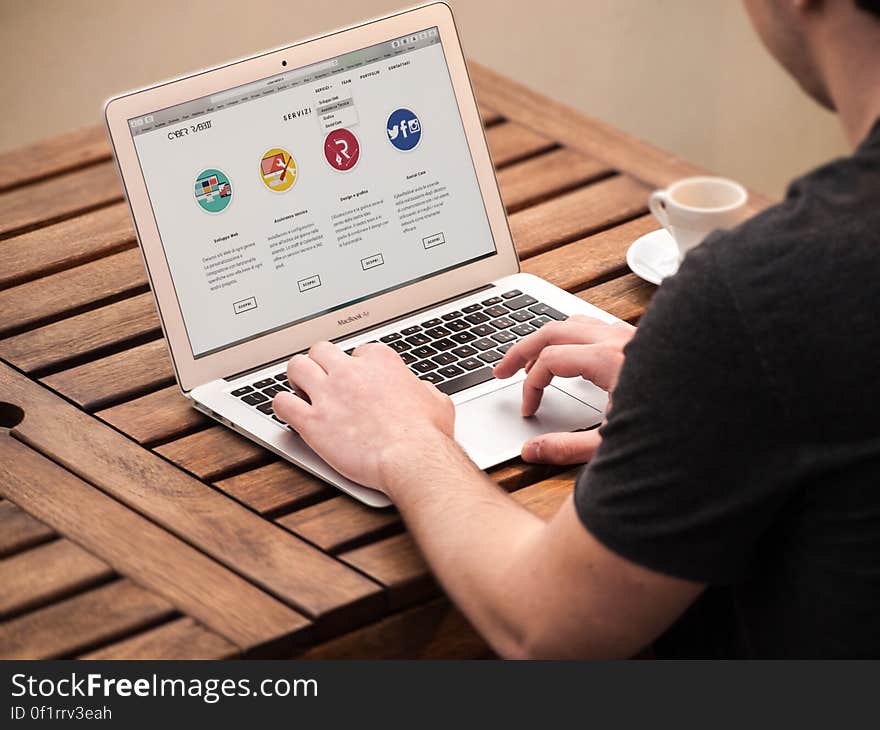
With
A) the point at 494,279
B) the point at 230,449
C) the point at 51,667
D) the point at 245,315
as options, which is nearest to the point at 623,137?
the point at 494,279

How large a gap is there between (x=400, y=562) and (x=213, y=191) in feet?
1.46

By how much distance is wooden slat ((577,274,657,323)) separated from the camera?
1.43m

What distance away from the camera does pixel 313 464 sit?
3.86 ft

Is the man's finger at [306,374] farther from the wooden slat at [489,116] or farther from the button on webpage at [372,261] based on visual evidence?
the wooden slat at [489,116]

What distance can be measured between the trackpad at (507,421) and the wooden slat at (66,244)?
1.95ft

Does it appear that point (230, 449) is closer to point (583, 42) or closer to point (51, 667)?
point (51, 667)

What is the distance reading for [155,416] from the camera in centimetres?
129

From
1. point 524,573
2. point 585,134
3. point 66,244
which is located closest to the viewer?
point 524,573

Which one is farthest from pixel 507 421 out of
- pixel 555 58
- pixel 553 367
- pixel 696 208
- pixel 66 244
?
pixel 555 58

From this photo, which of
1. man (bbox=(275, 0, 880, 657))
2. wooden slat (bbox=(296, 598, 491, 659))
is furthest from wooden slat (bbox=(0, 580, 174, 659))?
man (bbox=(275, 0, 880, 657))

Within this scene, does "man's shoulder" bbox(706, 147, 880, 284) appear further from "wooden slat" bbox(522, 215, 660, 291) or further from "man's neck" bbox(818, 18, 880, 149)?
"wooden slat" bbox(522, 215, 660, 291)

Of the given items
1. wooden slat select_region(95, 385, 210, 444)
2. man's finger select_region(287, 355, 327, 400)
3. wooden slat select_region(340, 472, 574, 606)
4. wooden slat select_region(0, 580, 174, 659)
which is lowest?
wooden slat select_region(340, 472, 574, 606)

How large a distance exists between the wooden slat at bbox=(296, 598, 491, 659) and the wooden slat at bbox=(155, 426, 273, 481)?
238 mm

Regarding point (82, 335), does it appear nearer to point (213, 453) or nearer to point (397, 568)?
point (213, 453)
